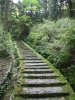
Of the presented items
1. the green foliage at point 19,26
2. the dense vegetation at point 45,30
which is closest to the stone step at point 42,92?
the dense vegetation at point 45,30

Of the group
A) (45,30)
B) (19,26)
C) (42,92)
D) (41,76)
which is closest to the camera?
(42,92)

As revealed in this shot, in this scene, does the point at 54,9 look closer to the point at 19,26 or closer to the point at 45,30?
the point at 19,26

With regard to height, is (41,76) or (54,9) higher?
(54,9)

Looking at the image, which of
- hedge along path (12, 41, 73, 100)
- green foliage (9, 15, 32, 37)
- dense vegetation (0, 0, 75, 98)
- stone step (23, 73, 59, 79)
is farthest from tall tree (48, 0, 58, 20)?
stone step (23, 73, 59, 79)

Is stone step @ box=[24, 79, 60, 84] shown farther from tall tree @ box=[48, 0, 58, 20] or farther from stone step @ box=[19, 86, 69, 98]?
tall tree @ box=[48, 0, 58, 20]

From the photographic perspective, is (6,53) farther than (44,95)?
Yes

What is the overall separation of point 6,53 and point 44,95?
545 centimetres

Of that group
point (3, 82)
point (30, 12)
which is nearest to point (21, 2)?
point (30, 12)

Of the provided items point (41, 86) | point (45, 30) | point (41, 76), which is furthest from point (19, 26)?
point (41, 86)

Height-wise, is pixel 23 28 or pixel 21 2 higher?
pixel 21 2

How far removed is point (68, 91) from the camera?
5.46m

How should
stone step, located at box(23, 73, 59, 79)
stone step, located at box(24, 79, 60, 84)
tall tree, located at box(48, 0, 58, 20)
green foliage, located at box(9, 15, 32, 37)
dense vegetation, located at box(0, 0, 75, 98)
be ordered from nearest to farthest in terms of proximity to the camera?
stone step, located at box(24, 79, 60, 84) < stone step, located at box(23, 73, 59, 79) < dense vegetation, located at box(0, 0, 75, 98) < green foliage, located at box(9, 15, 32, 37) < tall tree, located at box(48, 0, 58, 20)

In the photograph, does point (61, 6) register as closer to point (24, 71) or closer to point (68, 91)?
point (24, 71)

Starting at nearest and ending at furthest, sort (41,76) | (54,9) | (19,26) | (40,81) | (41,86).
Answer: (41,86)
(40,81)
(41,76)
(19,26)
(54,9)
